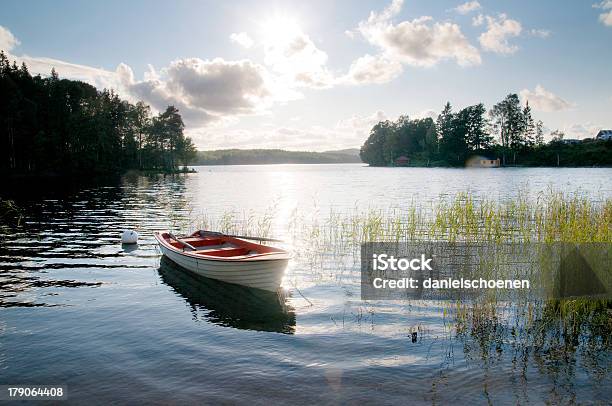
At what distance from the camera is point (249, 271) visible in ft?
42.9

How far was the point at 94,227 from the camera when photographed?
27.5m

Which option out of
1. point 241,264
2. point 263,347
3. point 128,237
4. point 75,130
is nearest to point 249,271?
point 241,264

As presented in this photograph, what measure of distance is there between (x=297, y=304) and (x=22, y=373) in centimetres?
687

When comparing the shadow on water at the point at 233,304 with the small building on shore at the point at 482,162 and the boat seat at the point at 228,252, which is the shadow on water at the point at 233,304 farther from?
the small building on shore at the point at 482,162

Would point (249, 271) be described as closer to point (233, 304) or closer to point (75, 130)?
point (233, 304)

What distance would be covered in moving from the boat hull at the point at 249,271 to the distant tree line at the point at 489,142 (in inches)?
4930

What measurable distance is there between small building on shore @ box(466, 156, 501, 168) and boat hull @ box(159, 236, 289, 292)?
443ft

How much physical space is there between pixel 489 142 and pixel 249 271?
147 metres

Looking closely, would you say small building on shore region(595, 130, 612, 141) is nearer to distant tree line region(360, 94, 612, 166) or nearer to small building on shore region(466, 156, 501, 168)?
distant tree line region(360, 94, 612, 166)

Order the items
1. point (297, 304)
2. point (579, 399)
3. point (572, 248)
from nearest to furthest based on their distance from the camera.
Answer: point (579, 399) → point (572, 248) → point (297, 304)

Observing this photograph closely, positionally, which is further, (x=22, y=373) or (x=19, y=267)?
(x=19, y=267)

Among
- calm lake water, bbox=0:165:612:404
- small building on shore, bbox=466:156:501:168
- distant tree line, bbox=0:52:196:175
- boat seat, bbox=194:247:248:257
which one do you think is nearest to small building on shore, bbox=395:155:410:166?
small building on shore, bbox=466:156:501:168

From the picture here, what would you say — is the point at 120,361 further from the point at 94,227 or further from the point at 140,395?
the point at 94,227

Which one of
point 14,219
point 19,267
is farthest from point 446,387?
point 14,219
